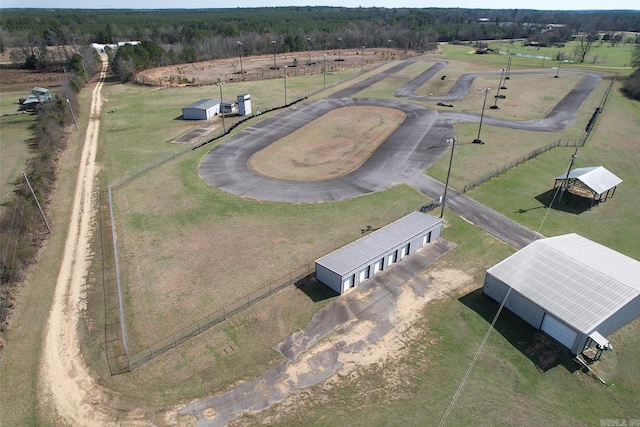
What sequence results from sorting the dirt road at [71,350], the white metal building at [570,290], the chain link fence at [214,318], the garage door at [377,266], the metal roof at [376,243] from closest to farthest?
the dirt road at [71,350] < the white metal building at [570,290] < the chain link fence at [214,318] < the metal roof at [376,243] < the garage door at [377,266]

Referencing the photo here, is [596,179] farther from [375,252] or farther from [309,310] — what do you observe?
[309,310]

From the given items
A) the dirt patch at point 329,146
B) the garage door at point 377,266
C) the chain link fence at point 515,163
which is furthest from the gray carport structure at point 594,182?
the garage door at point 377,266

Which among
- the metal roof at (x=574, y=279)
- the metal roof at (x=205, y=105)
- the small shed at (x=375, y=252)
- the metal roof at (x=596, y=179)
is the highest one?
the metal roof at (x=205, y=105)

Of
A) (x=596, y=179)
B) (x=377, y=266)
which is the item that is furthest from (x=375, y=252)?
(x=596, y=179)

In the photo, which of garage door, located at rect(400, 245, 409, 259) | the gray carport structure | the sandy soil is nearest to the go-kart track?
garage door, located at rect(400, 245, 409, 259)

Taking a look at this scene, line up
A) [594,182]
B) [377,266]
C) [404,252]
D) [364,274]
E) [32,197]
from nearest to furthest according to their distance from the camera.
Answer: [364,274], [377,266], [404,252], [594,182], [32,197]

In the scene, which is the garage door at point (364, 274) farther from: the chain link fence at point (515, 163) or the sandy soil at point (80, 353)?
the chain link fence at point (515, 163)

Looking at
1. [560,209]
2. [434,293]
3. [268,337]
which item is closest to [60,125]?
[268,337]
